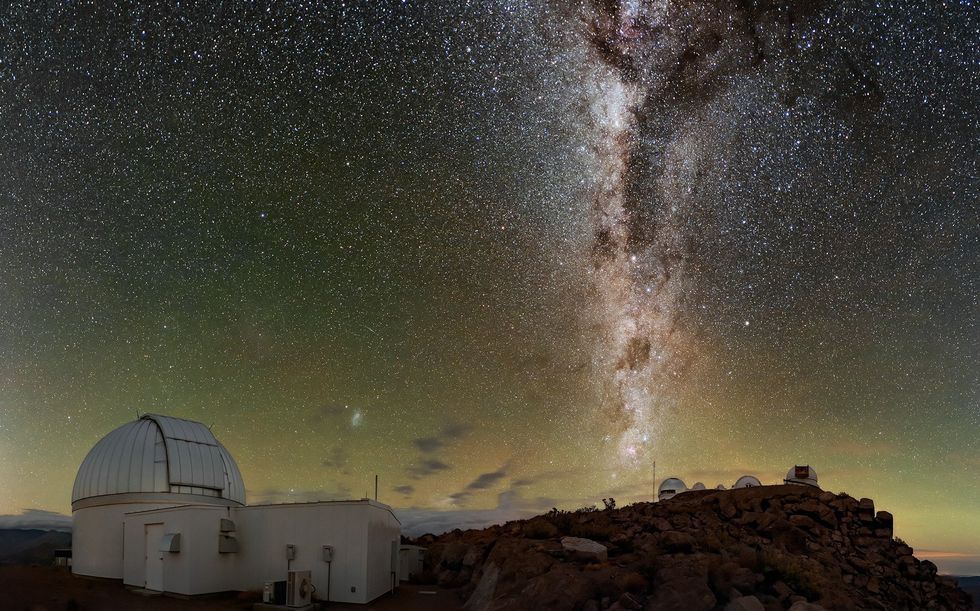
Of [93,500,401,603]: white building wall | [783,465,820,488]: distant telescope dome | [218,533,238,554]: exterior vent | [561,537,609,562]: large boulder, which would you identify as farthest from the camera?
[783,465,820,488]: distant telescope dome

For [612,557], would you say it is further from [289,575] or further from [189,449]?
[189,449]

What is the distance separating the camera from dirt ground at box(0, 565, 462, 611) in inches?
581

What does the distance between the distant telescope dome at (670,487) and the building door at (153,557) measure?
20363 mm

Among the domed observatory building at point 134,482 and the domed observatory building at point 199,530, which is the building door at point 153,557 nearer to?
the domed observatory building at point 199,530

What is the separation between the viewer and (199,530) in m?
18.3

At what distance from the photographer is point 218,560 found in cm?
1859

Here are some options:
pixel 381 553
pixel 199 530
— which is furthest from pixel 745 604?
pixel 199 530

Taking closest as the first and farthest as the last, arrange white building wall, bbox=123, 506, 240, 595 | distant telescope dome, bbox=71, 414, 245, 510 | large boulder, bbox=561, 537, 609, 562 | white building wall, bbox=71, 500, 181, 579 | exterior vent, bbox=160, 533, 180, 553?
exterior vent, bbox=160, 533, 180, 553 → white building wall, bbox=123, 506, 240, 595 → large boulder, bbox=561, 537, 609, 562 → white building wall, bbox=71, 500, 181, 579 → distant telescope dome, bbox=71, 414, 245, 510

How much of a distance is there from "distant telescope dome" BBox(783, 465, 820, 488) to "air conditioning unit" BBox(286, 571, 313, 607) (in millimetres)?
18719

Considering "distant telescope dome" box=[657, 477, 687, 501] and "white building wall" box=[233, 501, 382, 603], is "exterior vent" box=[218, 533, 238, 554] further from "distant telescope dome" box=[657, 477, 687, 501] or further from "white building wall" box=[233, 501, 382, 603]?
"distant telescope dome" box=[657, 477, 687, 501]

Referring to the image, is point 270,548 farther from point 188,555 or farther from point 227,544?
point 188,555

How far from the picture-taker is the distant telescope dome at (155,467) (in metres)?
21.1

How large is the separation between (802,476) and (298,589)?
19595 millimetres

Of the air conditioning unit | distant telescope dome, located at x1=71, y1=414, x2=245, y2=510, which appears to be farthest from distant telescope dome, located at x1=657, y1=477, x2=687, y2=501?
the air conditioning unit
